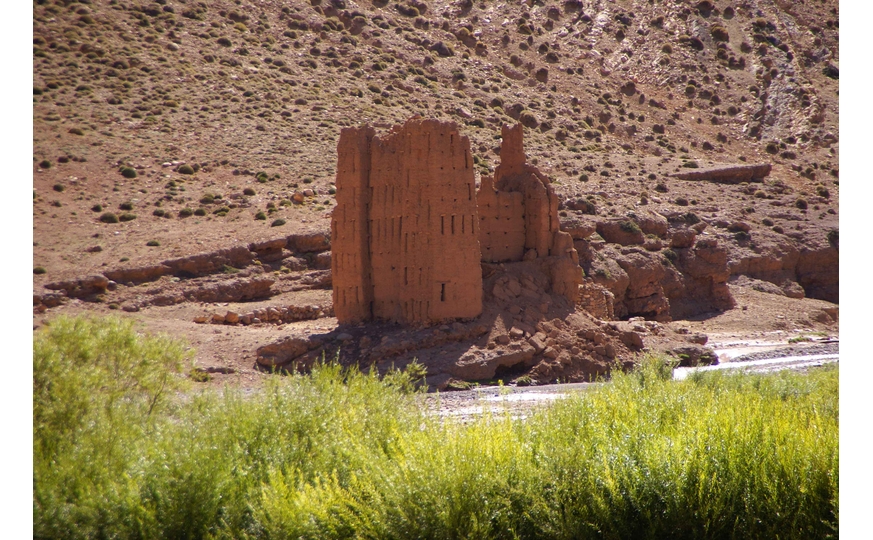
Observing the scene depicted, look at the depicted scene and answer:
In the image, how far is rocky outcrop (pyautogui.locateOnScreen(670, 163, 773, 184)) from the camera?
53125 millimetres

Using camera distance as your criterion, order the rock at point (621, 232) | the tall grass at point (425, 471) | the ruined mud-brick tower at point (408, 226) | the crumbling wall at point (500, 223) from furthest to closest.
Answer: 1. the rock at point (621, 232)
2. the crumbling wall at point (500, 223)
3. the ruined mud-brick tower at point (408, 226)
4. the tall grass at point (425, 471)

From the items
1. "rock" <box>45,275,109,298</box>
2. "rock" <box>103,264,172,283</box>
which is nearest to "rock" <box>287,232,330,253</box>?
"rock" <box>103,264,172,283</box>

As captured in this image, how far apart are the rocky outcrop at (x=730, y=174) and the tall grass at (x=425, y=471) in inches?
1690

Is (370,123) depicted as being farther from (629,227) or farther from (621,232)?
(629,227)

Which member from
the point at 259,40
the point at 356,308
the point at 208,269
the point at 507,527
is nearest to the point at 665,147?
the point at 259,40

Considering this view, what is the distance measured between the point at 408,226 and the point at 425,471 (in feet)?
49.6

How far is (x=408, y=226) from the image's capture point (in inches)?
959

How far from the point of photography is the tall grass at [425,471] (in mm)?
9398

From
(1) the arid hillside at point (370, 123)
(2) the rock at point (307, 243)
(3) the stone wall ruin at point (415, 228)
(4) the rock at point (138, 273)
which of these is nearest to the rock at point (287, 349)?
(1) the arid hillside at point (370, 123)

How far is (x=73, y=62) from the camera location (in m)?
48.2

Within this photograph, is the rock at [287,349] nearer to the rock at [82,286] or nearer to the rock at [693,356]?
the rock at [693,356]

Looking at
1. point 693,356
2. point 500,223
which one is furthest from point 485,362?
point 693,356

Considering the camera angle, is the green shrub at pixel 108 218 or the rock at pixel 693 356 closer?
the rock at pixel 693 356

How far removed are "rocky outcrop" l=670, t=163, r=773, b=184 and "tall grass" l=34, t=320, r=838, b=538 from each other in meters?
42.9
